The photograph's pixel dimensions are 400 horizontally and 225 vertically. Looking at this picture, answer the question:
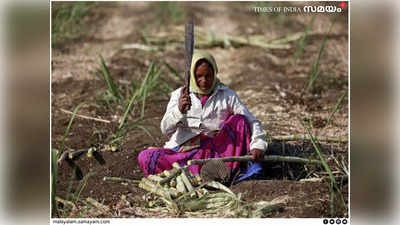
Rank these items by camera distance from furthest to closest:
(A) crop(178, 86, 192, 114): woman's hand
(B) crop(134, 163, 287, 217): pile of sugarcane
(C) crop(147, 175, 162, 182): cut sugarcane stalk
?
(C) crop(147, 175, 162, 182): cut sugarcane stalk
(A) crop(178, 86, 192, 114): woman's hand
(B) crop(134, 163, 287, 217): pile of sugarcane

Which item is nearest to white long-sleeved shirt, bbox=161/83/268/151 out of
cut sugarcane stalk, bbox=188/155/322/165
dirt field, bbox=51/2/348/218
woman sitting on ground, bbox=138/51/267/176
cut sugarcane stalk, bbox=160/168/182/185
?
woman sitting on ground, bbox=138/51/267/176

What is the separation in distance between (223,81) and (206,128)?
2102 millimetres

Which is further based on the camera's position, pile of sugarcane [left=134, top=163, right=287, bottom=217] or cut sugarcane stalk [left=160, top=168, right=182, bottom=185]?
cut sugarcane stalk [left=160, top=168, right=182, bottom=185]

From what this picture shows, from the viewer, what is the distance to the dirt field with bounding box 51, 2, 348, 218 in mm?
3357

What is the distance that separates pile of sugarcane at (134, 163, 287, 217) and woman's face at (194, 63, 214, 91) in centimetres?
49

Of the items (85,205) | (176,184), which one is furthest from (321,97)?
(85,205)

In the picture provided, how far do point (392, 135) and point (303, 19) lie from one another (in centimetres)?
400

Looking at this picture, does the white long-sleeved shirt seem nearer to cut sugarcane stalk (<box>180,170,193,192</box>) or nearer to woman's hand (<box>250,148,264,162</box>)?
woman's hand (<box>250,148,264,162</box>)

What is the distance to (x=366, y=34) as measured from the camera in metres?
3.29

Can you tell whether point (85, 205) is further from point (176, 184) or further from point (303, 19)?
point (303, 19)

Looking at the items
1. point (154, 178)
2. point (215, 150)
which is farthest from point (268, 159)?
point (154, 178)

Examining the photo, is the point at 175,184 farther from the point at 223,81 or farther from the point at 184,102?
the point at 223,81

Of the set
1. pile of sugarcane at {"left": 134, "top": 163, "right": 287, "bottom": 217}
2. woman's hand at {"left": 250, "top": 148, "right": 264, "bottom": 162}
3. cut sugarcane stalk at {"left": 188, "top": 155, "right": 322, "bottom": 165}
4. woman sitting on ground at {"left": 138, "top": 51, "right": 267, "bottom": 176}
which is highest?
woman sitting on ground at {"left": 138, "top": 51, "right": 267, "bottom": 176}

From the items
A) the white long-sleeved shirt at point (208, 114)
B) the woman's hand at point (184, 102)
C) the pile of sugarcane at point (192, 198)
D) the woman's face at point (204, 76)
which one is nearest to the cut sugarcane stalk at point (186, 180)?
the pile of sugarcane at point (192, 198)
